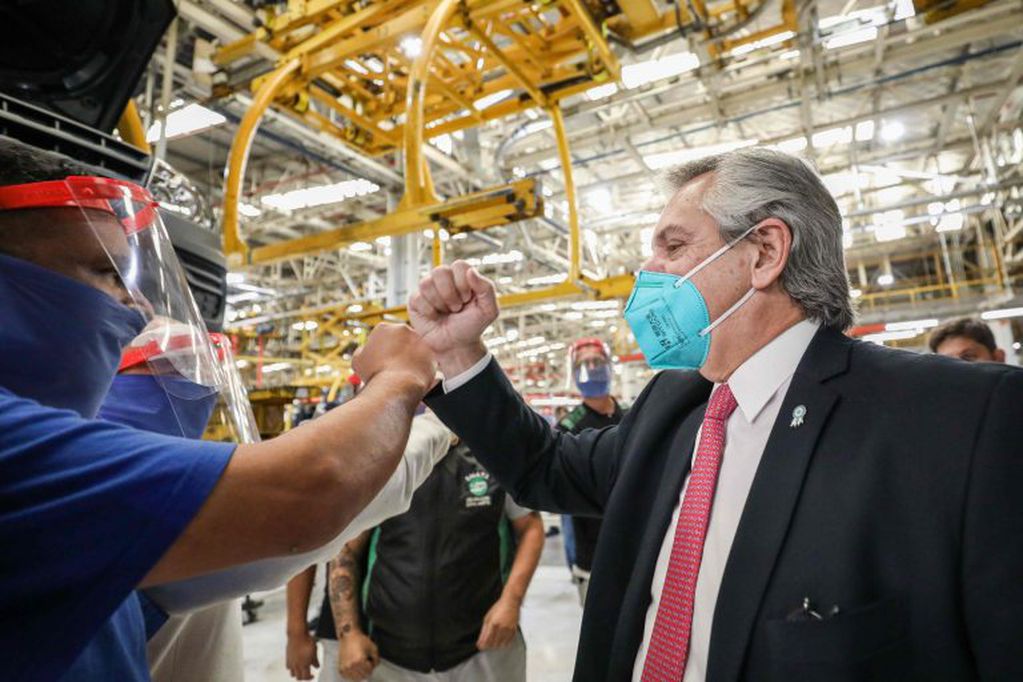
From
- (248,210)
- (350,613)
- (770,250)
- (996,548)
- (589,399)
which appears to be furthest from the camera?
(248,210)

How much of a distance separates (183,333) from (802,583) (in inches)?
51.5

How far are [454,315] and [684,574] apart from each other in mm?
801

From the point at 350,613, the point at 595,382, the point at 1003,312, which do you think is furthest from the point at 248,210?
the point at 1003,312

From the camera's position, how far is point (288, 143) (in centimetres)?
762

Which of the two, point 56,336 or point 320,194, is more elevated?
point 320,194

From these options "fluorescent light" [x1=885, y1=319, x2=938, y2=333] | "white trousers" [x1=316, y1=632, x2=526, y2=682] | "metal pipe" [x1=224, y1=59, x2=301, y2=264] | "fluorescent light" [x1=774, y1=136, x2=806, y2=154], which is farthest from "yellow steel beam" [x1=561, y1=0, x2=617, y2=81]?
"fluorescent light" [x1=885, y1=319, x2=938, y2=333]

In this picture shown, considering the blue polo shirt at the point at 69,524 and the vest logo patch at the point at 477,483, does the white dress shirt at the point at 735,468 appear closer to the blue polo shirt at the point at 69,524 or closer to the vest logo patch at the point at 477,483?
the blue polo shirt at the point at 69,524

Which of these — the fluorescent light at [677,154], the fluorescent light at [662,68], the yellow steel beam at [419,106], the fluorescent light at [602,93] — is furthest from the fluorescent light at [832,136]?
the yellow steel beam at [419,106]

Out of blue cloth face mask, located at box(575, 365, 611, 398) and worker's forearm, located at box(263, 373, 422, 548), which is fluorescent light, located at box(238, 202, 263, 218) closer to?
blue cloth face mask, located at box(575, 365, 611, 398)

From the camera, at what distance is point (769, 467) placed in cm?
113

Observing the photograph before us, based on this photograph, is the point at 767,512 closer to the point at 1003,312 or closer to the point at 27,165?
the point at 27,165

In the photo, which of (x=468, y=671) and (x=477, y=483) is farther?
(x=477, y=483)

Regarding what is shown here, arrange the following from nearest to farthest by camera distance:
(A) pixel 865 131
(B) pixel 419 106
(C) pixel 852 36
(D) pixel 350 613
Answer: (D) pixel 350 613
(B) pixel 419 106
(C) pixel 852 36
(A) pixel 865 131

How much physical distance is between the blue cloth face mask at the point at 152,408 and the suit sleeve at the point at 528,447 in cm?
57
